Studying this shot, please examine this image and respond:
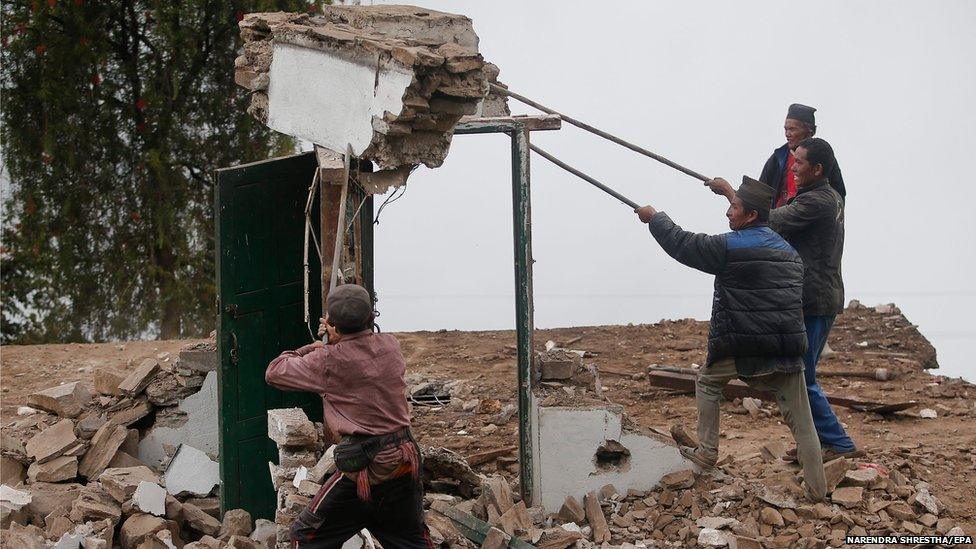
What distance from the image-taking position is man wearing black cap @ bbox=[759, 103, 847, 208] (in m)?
6.92

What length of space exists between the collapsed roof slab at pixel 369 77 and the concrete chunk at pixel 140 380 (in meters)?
2.31

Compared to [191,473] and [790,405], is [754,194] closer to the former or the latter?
[790,405]

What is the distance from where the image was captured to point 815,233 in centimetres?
671

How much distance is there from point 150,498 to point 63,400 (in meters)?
1.52

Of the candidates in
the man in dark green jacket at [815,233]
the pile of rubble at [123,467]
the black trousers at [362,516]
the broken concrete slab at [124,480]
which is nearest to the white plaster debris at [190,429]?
the pile of rubble at [123,467]

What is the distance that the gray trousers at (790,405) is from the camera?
6.35 metres

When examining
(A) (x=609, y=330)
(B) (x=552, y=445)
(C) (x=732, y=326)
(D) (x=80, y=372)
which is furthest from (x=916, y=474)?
(D) (x=80, y=372)

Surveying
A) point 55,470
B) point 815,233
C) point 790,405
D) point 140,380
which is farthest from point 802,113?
point 55,470

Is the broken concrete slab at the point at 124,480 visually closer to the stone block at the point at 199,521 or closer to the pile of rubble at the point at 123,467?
the pile of rubble at the point at 123,467

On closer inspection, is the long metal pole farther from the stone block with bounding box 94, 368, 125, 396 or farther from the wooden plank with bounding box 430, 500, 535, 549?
the stone block with bounding box 94, 368, 125, 396

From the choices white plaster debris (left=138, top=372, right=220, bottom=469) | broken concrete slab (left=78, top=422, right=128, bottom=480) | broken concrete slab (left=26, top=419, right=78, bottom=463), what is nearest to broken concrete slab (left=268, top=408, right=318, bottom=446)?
white plaster debris (left=138, top=372, right=220, bottom=469)

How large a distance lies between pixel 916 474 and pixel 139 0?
990cm

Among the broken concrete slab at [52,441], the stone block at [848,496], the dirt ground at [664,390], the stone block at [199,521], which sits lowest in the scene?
the stone block at [199,521]

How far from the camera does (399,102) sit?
18.7 ft
